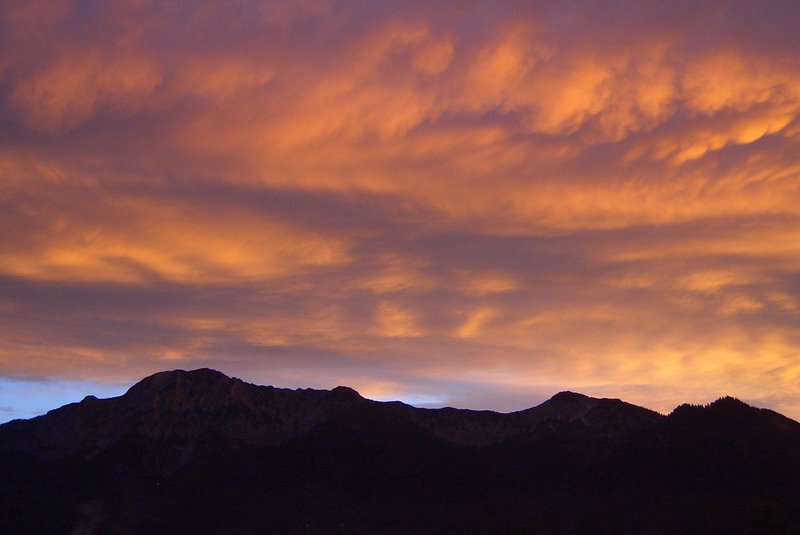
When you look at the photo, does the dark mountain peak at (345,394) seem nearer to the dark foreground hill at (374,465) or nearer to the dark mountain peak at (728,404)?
the dark foreground hill at (374,465)

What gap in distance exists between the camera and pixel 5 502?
130 m

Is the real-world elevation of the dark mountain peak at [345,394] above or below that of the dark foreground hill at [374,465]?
above

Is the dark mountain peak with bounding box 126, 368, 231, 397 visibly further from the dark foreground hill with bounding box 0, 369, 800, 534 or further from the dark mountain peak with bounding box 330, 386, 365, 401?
the dark mountain peak with bounding box 330, 386, 365, 401

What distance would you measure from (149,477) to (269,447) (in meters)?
17.8

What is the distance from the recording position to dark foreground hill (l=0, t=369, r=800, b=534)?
11138 centimetres

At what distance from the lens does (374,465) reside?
13250 centimetres

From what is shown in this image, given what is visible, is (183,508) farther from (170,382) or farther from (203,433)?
(170,382)

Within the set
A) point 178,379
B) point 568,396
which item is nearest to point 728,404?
point 568,396

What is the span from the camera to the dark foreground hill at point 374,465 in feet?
365

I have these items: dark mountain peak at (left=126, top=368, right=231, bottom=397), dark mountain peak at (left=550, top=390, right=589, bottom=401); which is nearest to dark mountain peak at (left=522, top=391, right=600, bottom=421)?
dark mountain peak at (left=550, top=390, right=589, bottom=401)

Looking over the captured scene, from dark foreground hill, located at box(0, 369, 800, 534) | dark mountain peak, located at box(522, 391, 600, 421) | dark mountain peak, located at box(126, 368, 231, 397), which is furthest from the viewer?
dark mountain peak, located at box(126, 368, 231, 397)

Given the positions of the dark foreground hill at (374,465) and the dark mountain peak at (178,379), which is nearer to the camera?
the dark foreground hill at (374,465)

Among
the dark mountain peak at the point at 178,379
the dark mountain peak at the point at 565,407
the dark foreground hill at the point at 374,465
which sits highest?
the dark mountain peak at the point at 178,379

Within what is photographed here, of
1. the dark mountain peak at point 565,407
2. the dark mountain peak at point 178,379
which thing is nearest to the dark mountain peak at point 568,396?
the dark mountain peak at point 565,407
